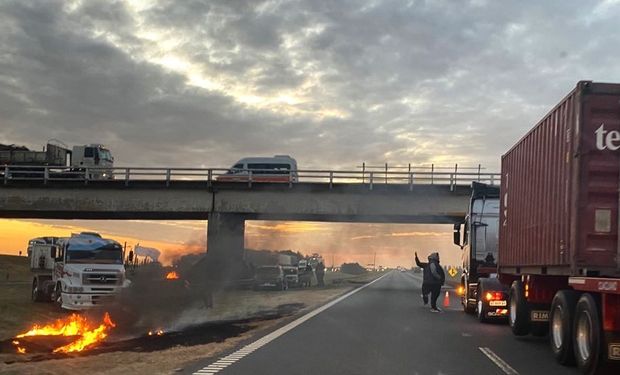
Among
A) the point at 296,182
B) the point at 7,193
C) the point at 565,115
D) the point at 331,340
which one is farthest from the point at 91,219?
the point at 565,115

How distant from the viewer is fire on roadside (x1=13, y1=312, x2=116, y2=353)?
15.9 m

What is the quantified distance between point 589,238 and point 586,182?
77 centimetres

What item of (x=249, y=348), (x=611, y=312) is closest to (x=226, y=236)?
(x=249, y=348)

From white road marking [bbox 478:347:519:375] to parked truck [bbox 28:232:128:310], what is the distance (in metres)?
14.8

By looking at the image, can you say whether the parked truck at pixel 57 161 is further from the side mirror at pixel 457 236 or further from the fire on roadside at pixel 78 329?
the side mirror at pixel 457 236

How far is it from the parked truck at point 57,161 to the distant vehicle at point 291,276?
39.3 feet

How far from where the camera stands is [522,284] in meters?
12.8

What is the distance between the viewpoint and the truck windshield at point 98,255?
2252 cm

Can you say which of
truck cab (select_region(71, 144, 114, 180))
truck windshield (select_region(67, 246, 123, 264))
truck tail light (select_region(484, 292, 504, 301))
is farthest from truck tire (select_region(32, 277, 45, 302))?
truck cab (select_region(71, 144, 114, 180))

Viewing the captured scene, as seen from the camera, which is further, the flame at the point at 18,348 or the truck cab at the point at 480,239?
the truck cab at the point at 480,239

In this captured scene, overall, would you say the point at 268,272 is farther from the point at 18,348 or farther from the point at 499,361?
the point at 499,361

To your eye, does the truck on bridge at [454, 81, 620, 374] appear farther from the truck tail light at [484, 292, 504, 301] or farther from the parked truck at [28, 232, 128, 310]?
the parked truck at [28, 232, 128, 310]

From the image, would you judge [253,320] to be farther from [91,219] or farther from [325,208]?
[91,219]

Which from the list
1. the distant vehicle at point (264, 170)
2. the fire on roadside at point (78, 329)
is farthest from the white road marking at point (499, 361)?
the distant vehicle at point (264, 170)
